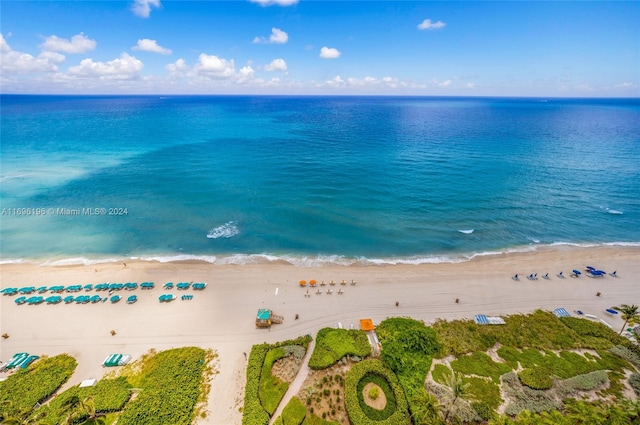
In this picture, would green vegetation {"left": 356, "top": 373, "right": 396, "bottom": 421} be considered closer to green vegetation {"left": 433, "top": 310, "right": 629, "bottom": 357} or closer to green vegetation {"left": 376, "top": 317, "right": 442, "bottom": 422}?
green vegetation {"left": 376, "top": 317, "right": 442, "bottom": 422}

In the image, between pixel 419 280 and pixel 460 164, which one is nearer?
pixel 419 280

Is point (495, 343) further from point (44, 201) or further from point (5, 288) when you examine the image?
point (44, 201)

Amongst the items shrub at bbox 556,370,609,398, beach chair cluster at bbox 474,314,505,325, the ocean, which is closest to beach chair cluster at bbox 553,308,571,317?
beach chair cluster at bbox 474,314,505,325

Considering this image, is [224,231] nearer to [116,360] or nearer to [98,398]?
[116,360]

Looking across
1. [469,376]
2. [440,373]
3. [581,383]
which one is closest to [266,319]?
[440,373]

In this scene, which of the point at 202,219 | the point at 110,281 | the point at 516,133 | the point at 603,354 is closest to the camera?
the point at 603,354

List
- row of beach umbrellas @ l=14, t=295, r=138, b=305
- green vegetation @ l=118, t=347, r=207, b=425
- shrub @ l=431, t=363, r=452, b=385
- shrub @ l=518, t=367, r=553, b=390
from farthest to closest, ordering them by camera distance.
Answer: row of beach umbrellas @ l=14, t=295, r=138, b=305 → shrub @ l=431, t=363, r=452, b=385 → shrub @ l=518, t=367, r=553, b=390 → green vegetation @ l=118, t=347, r=207, b=425

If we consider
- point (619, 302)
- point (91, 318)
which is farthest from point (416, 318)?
point (91, 318)
